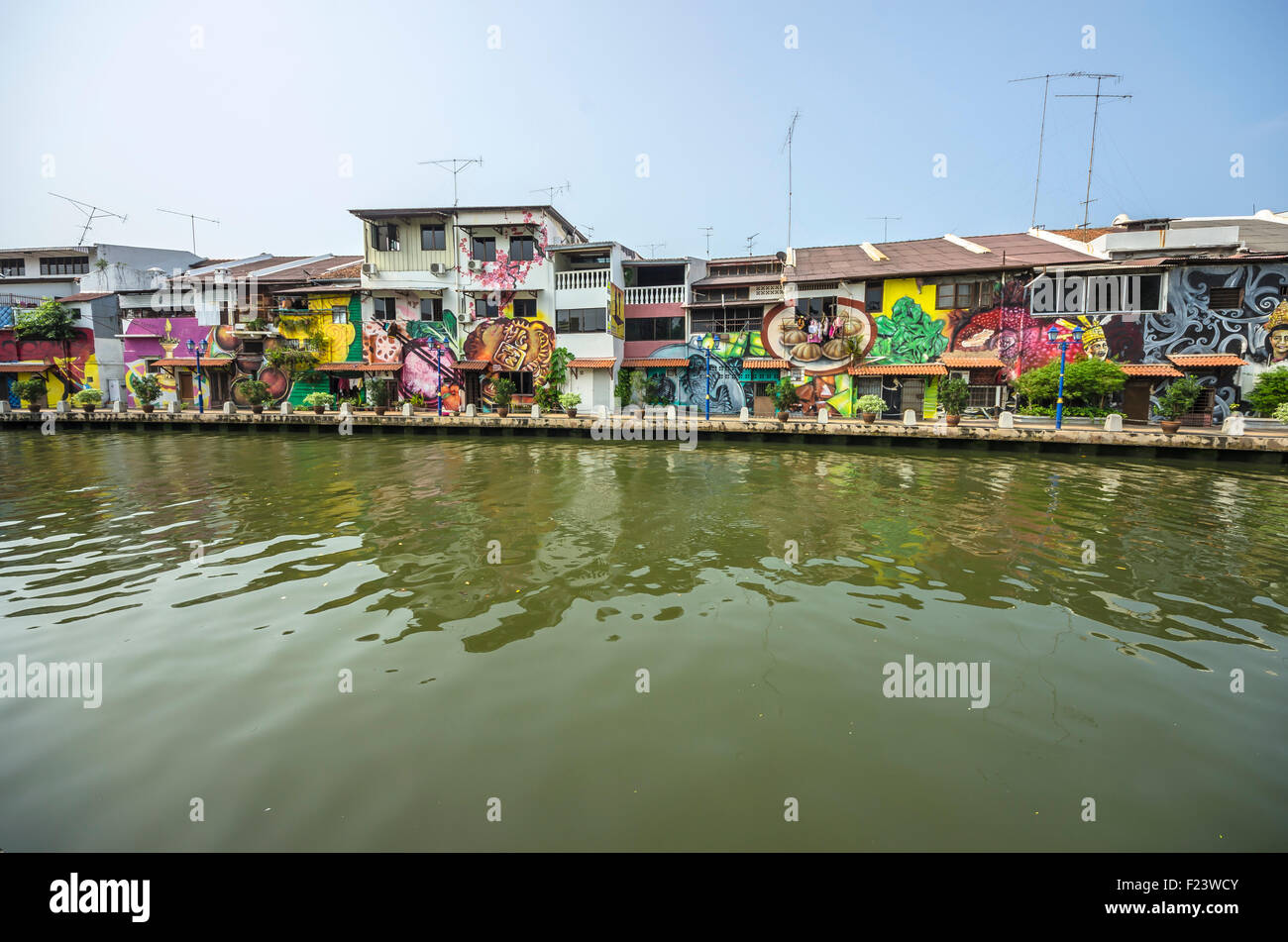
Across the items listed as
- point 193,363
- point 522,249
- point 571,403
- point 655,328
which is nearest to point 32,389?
point 193,363

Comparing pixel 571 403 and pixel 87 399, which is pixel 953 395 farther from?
pixel 87 399

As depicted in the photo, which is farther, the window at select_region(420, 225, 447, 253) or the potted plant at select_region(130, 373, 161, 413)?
the potted plant at select_region(130, 373, 161, 413)

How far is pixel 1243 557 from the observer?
8789mm

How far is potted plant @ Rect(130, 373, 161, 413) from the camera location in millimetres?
34469

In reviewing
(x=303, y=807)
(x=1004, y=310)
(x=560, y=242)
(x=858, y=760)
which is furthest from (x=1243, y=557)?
(x=560, y=242)

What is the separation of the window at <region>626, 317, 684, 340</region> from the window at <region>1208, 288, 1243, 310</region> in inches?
891

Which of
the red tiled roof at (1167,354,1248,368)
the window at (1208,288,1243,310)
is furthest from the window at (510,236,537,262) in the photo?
the window at (1208,288,1243,310)

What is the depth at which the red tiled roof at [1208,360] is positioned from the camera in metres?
23.6

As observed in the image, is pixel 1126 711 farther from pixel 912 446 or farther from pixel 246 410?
pixel 246 410

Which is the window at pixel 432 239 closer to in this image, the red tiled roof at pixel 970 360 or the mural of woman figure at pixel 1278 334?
the red tiled roof at pixel 970 360

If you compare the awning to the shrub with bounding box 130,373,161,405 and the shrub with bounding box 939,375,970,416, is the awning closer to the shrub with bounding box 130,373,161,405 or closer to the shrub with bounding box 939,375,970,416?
the shrub with bounding box 130,373,161,405

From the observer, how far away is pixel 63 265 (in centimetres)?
4000

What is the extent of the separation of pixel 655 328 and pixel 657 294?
1.87 metres
